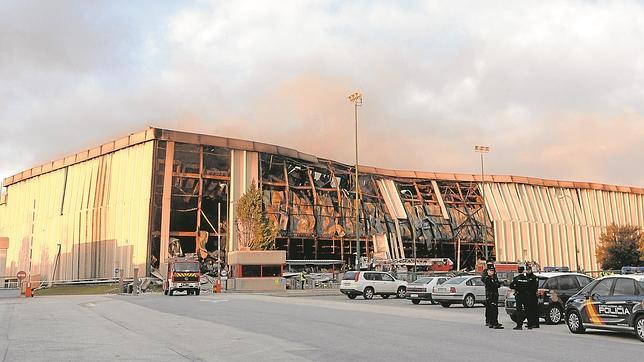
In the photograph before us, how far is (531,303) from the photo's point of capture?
16.8 meters

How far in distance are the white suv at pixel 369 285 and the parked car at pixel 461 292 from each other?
8529 millimetres

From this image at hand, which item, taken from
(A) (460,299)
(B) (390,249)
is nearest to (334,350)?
(A) (460,299)

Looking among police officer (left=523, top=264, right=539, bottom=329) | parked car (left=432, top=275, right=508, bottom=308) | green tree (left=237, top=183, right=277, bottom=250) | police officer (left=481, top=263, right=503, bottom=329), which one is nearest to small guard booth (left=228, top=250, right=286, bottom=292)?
green tree (left=237, top=183, right=277, bottom=250)

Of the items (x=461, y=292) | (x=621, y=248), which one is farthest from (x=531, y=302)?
(x=621, y=248)

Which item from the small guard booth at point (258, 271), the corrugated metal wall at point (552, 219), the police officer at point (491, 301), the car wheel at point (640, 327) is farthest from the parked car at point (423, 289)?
the corrugated metal wall at point (552, 219)

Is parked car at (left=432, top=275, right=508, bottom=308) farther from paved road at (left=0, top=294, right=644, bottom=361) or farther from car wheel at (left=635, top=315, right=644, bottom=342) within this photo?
car wheel at (left=635, top=315, right=644, bottom=342)

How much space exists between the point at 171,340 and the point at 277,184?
63393 mm

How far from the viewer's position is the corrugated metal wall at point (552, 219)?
9481cm

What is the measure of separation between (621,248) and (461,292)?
205 ft

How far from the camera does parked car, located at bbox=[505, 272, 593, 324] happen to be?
18.8 m

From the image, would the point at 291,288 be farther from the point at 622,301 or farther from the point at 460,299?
the point at 622,301

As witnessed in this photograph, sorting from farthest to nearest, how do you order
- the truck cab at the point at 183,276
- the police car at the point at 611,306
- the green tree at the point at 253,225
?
the green tree at the point at 253,225 → the truck cab at the point at 183,276 → the police car at the point at 611,306

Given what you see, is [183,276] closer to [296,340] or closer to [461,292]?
[461,292]

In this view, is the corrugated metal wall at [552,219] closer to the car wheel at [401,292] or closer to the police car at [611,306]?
the car wheel at [401,292]
